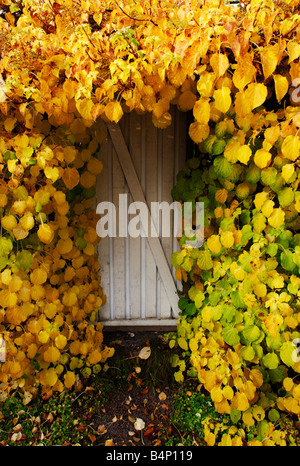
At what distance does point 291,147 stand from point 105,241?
151 centimetres

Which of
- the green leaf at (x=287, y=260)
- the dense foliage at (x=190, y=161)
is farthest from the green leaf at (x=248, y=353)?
the green leaf at (x=287, y=260)

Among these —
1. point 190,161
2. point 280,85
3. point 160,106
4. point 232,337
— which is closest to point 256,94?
point 280,85

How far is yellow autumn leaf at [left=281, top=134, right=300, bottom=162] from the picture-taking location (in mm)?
1449

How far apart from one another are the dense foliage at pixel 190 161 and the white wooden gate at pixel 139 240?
1.20 feet

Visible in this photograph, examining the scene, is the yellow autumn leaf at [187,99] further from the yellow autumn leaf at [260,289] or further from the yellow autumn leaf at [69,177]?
the yellow autumn leaf at [260,289]

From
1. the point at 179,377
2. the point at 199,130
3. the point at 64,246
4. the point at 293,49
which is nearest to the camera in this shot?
the point at 293,49

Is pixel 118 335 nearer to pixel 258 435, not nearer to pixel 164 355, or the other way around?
pixel 164 355

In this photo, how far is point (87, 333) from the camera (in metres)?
2.32

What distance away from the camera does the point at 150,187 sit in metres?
2.54

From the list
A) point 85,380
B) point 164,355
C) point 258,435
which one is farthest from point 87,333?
point 258,435

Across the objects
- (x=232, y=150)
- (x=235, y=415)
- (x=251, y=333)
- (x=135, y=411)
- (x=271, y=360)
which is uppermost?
(x=232, y=150)

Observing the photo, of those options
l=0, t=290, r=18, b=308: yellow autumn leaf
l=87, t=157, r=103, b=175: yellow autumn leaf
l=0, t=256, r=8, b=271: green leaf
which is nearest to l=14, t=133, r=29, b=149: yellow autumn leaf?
l=87, t=157, r=103, b=175: yellow autumn leaf

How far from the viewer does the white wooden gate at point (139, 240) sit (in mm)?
2463

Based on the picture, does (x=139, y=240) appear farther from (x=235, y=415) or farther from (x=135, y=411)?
(x=235, y=415)
